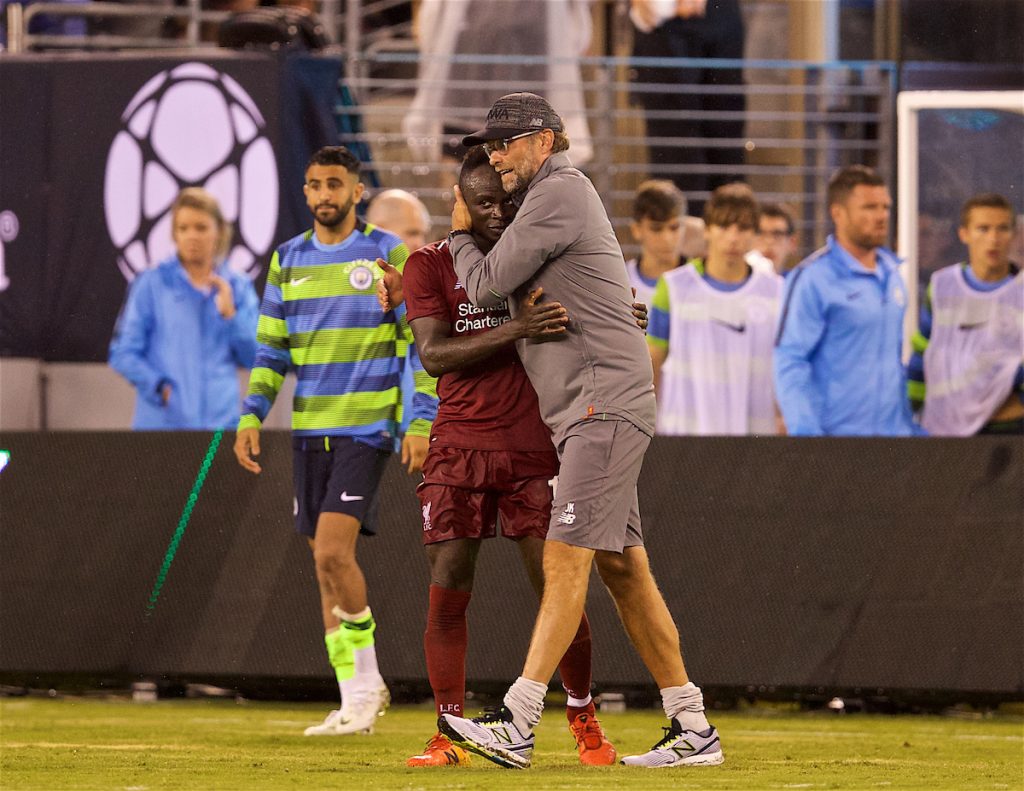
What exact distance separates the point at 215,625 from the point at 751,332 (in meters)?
3.22

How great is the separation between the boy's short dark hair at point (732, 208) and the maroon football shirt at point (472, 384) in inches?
138

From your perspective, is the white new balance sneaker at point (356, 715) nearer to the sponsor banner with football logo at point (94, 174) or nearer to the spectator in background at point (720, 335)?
the spectator in background at point (720, 335)

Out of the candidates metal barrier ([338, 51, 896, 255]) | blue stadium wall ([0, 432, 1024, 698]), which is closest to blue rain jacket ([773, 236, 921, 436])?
blue stadium wall ([0, 432, 1024, 698])

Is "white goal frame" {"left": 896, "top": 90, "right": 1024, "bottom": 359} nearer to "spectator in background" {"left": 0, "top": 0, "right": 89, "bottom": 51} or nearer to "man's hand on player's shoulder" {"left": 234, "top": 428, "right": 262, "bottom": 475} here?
"man's hand on player's shoulder" {"left": 234, "top": 428, "right": 262, "bottom": 475}

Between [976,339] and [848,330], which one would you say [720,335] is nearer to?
[848,330]

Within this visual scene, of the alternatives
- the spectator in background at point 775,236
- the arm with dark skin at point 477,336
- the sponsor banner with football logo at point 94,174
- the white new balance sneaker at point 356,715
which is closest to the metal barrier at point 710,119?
the spectator in background at point 775,236

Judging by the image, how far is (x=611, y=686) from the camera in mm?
9203

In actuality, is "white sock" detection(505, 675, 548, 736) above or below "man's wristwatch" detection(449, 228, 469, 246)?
below

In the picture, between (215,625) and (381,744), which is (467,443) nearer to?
(381,744)

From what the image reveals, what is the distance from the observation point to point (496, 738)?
6281 millimetres

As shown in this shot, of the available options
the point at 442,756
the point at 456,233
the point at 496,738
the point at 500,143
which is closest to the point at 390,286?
the point at 456,233

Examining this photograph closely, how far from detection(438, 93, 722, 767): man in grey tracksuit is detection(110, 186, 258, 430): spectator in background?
14.5ft

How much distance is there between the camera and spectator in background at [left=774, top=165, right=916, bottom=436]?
32.2ft

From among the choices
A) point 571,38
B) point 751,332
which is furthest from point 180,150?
point 751,332
